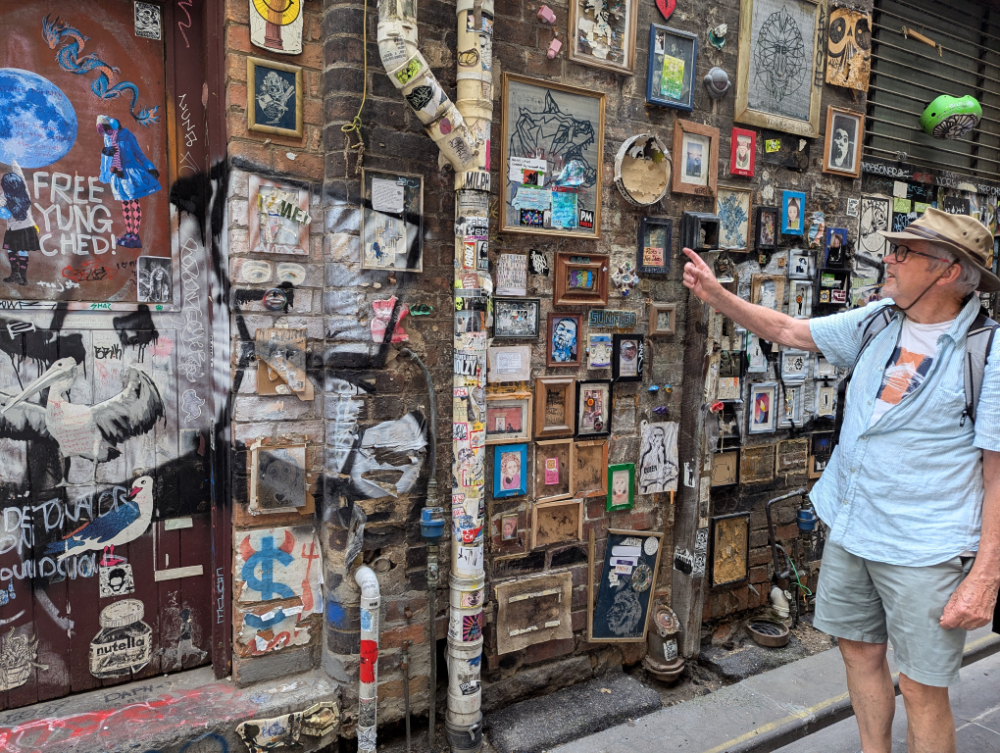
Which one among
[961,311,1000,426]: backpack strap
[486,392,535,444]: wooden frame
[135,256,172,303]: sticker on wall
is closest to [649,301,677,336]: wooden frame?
[486,392,535,444]: wooden frame

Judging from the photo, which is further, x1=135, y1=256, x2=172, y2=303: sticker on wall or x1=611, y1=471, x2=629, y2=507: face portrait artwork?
x1=611, y1=471, x2=629, y2=507: face portrait artwork

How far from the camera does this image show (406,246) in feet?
10.8

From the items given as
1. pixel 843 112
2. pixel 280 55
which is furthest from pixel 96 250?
pixel 843 112

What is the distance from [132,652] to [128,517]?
68cm

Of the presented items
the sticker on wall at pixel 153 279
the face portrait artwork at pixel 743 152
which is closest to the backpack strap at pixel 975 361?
the face portrait artwork at pixel 743 152

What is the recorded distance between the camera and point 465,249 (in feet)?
10.7

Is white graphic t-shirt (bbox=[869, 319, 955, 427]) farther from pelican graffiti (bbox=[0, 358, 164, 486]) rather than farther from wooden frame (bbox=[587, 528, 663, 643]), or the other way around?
pelican graffiti (bbox=[0, 358, 164, 486])

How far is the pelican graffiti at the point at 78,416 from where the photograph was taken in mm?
3014

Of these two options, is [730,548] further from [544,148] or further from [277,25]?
Answer: [277,25]

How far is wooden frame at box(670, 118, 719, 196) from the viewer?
4130mm

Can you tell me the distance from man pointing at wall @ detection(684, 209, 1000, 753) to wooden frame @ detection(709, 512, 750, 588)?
1917mm

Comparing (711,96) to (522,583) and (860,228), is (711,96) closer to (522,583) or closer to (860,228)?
(860,228)

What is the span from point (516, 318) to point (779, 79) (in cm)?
261

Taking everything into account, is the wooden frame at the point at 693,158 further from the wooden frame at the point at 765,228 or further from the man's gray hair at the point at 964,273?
the man's gray hair at the point at 964,273
